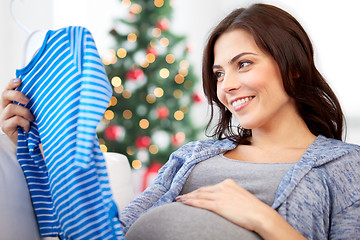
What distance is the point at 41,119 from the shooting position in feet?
3.67

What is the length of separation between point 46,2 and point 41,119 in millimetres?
3235

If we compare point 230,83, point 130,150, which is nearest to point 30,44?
point 230,83

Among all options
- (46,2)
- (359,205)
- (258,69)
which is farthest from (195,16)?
(359,205)

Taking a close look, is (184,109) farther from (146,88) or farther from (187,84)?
(146,88)

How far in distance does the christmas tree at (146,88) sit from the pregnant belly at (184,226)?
2453mm

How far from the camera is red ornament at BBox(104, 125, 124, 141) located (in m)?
3.50

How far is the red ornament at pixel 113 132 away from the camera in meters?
3.50

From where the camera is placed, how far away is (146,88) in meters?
3.59

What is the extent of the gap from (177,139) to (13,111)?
249 cm

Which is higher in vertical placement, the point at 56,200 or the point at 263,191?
the point at 56,200

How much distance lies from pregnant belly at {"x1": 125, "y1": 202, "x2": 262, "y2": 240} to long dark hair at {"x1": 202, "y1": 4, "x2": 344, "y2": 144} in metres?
0.56

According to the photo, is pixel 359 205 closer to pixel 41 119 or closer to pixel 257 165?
pixel 257 165

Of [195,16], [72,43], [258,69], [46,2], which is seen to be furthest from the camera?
[195,16]

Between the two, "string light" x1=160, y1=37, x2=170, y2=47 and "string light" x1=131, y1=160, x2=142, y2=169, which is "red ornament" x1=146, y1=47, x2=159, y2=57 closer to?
"string light" x1=160, y1=37, x2=170, y2=47
